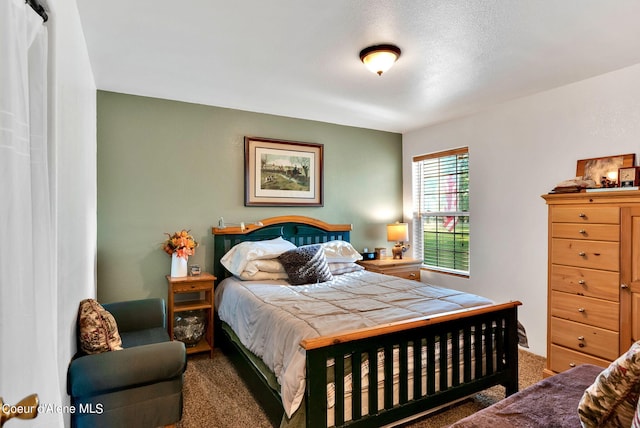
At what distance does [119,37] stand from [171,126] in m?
1.29

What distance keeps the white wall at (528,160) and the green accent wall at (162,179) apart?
6.15 ft

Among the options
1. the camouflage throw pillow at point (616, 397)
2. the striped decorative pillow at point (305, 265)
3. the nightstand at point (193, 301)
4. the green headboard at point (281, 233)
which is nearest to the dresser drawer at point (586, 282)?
the camouflage throw pillow at point (616, 397)

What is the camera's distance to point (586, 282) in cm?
265

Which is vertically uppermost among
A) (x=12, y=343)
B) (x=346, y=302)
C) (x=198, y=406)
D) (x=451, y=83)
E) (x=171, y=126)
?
Result: (x=451, y=83)

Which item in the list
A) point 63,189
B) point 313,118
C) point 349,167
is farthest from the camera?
point 349,167

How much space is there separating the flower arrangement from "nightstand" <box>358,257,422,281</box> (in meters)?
2.03

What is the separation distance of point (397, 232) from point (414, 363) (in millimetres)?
2634

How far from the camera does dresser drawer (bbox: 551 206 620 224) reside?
2.50 metres

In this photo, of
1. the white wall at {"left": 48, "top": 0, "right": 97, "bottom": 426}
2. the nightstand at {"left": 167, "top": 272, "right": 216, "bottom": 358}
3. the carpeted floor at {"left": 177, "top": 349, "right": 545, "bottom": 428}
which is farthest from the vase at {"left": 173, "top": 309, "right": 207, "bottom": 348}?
the white wall at {"left": 48, "top": 0, "right": 97, "bottom": 426}

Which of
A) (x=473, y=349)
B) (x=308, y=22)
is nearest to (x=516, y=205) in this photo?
(x=473, y=349)

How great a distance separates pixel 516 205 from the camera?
3605 millimetres

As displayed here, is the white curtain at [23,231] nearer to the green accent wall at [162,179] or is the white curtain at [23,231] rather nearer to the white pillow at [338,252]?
the green accent wall at [162,179]

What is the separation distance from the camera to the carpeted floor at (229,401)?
2.25 meters

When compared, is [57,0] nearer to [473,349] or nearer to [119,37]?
[119,37]
